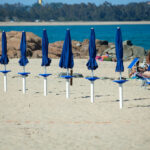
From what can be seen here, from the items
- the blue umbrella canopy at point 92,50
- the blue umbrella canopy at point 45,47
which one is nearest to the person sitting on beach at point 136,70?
the blue umbrella canopy at point 45,47

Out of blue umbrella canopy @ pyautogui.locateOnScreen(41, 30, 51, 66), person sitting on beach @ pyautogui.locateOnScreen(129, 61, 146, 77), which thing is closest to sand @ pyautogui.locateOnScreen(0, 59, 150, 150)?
blue umbrella canopy @ pyautogui.locateOnScreen(41, 30, 51, 66)

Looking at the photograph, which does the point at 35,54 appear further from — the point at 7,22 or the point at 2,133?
the point at 7,22

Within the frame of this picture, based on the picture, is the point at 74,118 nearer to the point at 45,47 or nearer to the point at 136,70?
the point at 45,47

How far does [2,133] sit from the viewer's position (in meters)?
9.22

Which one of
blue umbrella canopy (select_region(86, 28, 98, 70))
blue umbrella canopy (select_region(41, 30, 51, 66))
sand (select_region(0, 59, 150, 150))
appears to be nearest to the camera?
sand (select_region(0, 59, 150, 150))

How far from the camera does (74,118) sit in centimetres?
1065

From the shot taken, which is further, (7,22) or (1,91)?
(7,22)

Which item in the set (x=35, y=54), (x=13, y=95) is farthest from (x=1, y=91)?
(x=35, y=54)

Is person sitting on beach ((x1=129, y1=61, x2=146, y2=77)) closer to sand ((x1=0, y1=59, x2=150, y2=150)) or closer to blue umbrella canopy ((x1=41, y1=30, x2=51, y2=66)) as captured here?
sand ((x1=0, y1=59, x2=150, y2=150))

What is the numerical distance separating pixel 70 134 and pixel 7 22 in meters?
189

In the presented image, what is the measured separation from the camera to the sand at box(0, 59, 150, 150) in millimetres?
8531

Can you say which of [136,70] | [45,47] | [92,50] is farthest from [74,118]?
[136,70]

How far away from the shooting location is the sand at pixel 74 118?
8.53 metres

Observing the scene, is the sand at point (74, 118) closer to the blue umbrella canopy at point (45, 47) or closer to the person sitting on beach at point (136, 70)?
the blue umbrella canopy at point (45, 47)
